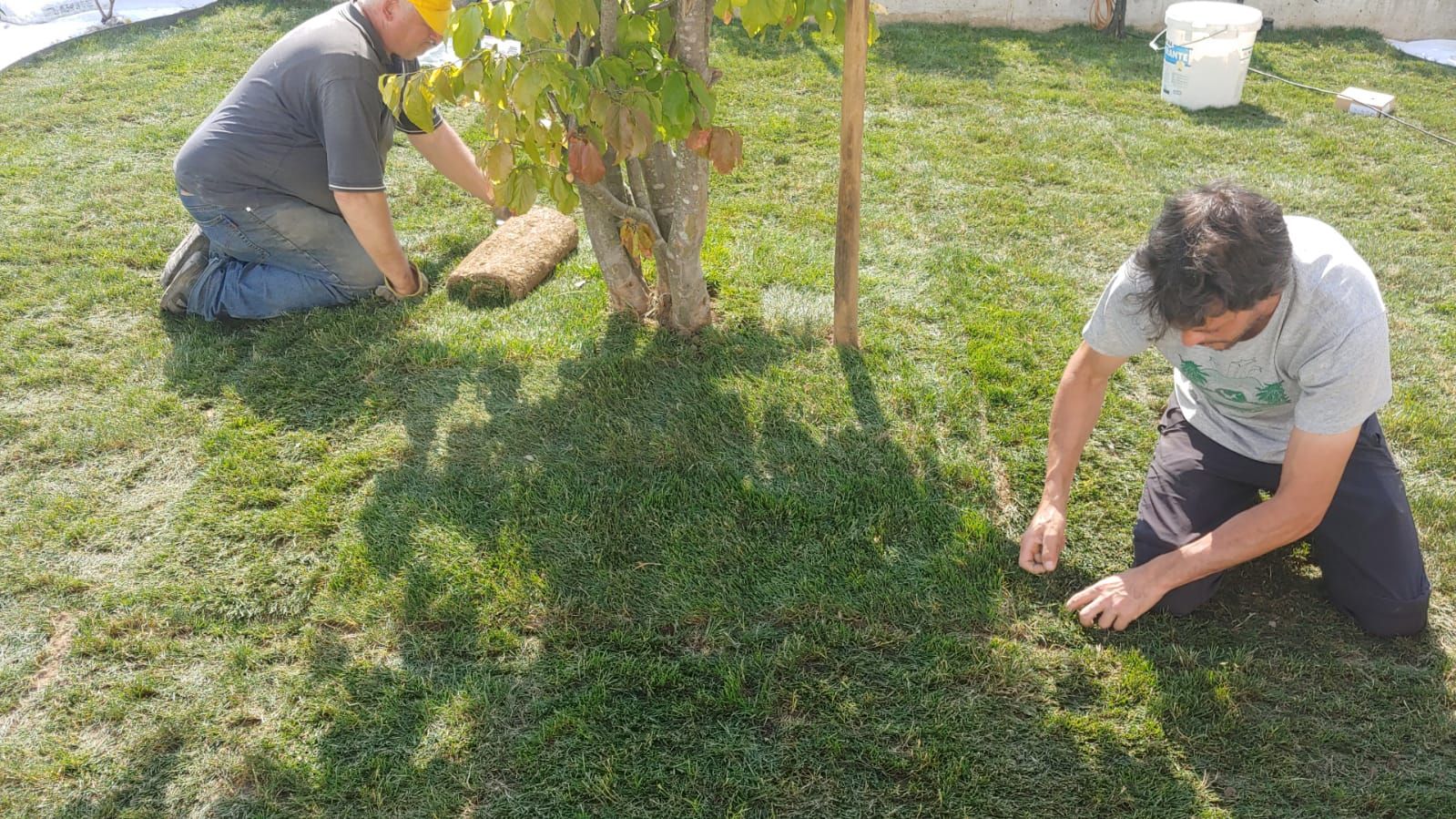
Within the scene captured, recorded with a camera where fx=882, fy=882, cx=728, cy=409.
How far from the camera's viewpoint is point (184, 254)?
12.8 feet

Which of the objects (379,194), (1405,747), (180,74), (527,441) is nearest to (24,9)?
(180,74)

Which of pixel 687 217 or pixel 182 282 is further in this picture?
pixel 182 282

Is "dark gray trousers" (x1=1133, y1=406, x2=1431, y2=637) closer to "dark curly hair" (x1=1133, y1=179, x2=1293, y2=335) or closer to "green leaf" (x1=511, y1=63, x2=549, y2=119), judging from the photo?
"dark curly hair" (x1=1133, y1=179, x2=1293, y2=335)

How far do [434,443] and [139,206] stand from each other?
2973 mm

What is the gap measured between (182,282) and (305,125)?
89 cm

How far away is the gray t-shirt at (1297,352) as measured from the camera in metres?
2.02

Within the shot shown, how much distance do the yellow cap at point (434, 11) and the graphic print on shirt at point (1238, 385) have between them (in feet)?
9.15

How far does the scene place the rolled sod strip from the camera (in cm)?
387

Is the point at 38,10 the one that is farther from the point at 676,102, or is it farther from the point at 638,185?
the point at 676,102

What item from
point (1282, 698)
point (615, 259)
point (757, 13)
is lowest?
point (1282, 698)

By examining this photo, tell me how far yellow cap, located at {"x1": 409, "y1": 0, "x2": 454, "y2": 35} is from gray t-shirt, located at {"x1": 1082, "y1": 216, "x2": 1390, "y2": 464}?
2.57m

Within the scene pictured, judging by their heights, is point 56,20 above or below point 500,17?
below

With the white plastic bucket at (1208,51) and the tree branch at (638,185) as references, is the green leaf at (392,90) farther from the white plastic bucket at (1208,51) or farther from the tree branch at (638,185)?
the white plastic bucket at (1208,51)

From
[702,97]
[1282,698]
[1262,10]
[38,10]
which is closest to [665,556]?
[702,97]
